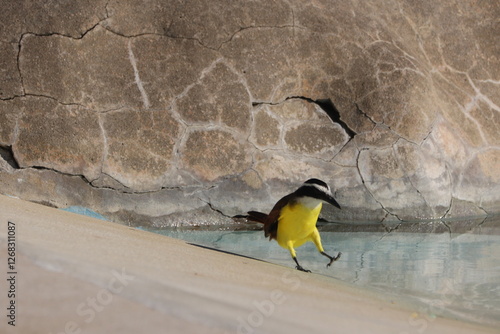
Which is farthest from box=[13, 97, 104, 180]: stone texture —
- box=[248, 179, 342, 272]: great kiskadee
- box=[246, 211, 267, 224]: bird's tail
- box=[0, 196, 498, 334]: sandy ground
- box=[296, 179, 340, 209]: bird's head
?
box=[0, 196, 498, 334]: sandy ground

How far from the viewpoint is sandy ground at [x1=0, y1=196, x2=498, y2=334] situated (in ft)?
5.16

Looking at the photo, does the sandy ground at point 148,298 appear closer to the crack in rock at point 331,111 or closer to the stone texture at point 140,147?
the stone texture at point 140,147

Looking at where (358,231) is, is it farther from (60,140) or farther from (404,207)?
(60,140)

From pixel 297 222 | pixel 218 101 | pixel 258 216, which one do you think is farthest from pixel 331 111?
pixel 297 222

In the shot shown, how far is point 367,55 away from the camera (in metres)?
5.45

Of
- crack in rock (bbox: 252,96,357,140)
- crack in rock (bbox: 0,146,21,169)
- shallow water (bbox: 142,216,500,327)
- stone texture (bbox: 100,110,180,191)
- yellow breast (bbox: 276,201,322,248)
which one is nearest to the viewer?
shallow water (bbox: 142,216,500,327)

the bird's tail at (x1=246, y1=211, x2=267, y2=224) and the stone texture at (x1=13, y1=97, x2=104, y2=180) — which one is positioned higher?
the stone texture at (x1=13, y1=97, x2=104, y2=180)

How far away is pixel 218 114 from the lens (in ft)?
16.4

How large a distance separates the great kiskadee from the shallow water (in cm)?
22

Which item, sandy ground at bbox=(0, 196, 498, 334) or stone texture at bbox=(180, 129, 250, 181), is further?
stone texture at bbox=(180, 129, 250, 181)

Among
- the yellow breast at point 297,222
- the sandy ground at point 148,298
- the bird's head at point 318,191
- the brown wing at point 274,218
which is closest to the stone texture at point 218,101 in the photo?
the brown wing at point 274,218

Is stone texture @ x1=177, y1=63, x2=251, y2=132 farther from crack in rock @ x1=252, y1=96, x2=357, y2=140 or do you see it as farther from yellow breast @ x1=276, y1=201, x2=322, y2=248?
yellow breast @ x1=276, y1=201, x2=322, y2=248

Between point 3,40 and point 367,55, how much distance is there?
99.9 inches

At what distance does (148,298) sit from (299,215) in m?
1.88
